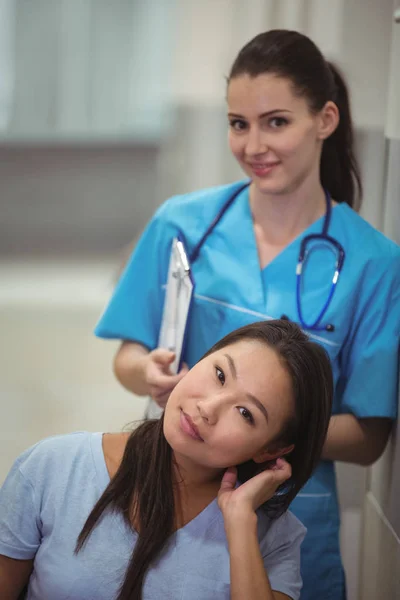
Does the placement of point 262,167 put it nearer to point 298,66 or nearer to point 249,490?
point 298,66

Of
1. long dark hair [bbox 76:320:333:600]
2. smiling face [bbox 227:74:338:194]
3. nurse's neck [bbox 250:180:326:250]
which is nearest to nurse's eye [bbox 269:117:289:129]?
smiling face [bbox 227:74:338:194]

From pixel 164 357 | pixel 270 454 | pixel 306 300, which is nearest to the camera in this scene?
pixel 270 454

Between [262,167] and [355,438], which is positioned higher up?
[262,167]

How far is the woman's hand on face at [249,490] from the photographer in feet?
3.12

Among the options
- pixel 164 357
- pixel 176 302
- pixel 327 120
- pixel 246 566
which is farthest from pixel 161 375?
pixel 327 120

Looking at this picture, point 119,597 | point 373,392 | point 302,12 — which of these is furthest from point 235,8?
point 119,597

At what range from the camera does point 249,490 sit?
0.97 metres

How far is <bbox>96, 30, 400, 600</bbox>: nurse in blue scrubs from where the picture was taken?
1.28 meters

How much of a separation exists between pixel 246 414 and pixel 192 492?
0.15m

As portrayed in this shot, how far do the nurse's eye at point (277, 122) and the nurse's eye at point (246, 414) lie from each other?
1.73ft

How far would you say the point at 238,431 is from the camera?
0.95 m

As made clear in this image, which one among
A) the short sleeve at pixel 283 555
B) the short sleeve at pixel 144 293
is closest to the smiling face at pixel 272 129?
the short sleeve at pixel 144 293

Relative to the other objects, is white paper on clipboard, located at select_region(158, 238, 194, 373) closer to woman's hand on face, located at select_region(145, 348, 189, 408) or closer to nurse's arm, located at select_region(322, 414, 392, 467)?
woman's hand on face, located at select_region(145, 348, 189, 408)

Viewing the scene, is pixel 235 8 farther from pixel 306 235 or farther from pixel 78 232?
pixel 78 232
